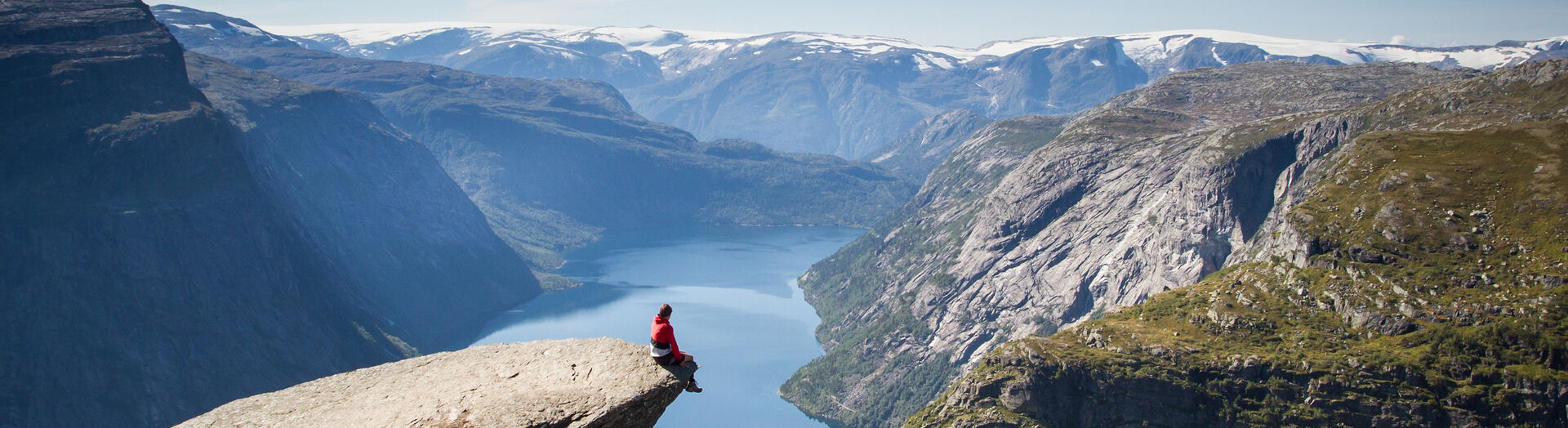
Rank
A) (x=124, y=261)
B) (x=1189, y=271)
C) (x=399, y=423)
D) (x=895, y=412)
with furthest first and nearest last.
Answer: (x=895, y=412)
(x=124, y=261)
(x=1189, y=271)
(x=399, y=423)

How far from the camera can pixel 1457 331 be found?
85.1 metres

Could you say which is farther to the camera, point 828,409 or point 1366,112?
point 828,409

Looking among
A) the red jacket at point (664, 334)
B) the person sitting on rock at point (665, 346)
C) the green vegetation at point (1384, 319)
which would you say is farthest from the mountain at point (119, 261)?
the red jacket at point (664, 334)

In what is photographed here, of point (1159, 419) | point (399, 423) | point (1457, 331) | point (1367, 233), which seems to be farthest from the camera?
point (1367, 233)

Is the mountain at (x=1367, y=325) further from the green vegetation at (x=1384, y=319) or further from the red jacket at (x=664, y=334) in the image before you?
the red jacket at (x=664, y=334)

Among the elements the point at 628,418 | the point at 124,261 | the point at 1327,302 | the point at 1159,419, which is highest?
the point at 628,418

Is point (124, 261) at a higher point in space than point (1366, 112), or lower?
lower

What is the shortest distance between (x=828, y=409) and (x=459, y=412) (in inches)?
6703

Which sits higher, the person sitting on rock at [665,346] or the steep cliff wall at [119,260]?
the person sitting on rock at [665,346]

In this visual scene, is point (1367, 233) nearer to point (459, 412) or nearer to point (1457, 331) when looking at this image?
point (1457, 331)

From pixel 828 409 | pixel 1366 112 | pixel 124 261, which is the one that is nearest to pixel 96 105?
pixel 124 261

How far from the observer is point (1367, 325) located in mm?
92250

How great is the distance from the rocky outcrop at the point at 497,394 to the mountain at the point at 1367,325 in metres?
75.8

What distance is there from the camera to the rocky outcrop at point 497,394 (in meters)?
26.5
